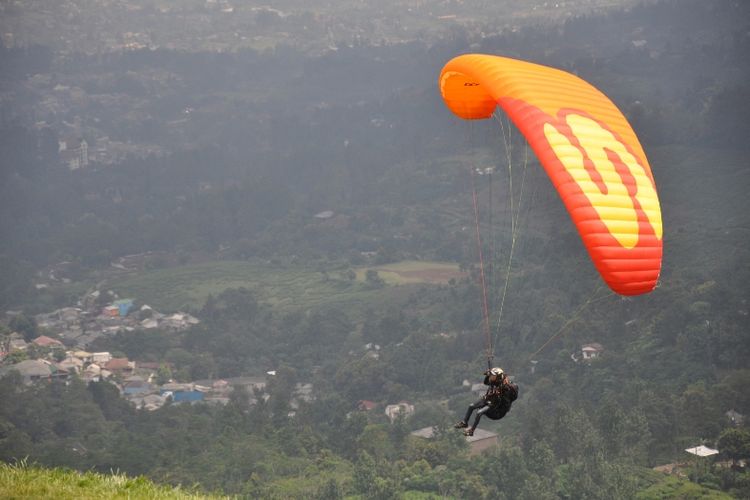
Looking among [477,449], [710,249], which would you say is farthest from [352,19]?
[477,449]

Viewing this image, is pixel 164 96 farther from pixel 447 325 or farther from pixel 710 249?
pixel 710 249

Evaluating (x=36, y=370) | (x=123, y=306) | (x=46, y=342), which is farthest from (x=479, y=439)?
(x=123, y=306)

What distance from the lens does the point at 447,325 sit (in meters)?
74.7

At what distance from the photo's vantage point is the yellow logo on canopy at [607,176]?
1619cm

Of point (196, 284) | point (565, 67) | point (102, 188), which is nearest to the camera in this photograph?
point (196, 284)

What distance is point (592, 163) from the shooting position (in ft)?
55.3

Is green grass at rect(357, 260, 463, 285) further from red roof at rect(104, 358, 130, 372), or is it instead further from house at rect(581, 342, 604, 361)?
house at rect(581, 342, 604, 361)

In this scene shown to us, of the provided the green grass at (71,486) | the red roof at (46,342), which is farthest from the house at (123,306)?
the green grass at (71,486)

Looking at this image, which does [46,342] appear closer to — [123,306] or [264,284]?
[123,306]

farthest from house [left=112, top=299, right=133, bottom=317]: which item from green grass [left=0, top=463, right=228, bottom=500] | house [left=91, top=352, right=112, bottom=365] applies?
green grass [left=0, top=463, right=228, bottom=500]

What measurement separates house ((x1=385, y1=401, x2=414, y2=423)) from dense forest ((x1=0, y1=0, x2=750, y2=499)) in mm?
763

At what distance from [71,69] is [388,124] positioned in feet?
146

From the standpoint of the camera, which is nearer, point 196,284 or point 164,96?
point 196,284

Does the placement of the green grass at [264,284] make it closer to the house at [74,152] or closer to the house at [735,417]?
the house at [74,152]
